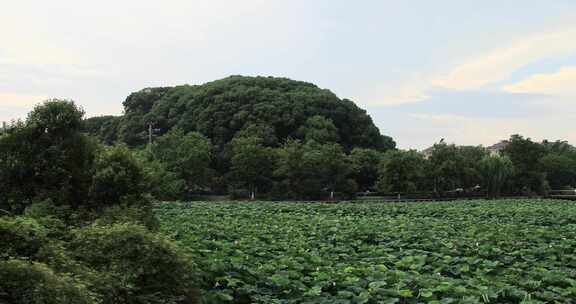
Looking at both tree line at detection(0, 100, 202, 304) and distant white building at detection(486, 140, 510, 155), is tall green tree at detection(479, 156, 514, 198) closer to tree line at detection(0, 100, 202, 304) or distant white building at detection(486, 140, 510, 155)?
distant white building at detection(486, 140, 510, 155)

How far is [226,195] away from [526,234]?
33.2 metres

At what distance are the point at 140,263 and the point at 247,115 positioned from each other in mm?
48170

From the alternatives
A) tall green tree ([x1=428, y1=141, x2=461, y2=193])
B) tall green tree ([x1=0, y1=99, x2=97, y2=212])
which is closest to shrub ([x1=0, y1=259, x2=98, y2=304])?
tall green tree ([x1=0, y1=99, x2=97, y2=212])

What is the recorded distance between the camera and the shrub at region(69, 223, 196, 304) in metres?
5.16

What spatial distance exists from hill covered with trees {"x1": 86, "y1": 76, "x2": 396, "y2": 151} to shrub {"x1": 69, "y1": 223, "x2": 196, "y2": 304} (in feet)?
142

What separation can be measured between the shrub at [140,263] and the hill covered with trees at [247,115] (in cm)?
4336

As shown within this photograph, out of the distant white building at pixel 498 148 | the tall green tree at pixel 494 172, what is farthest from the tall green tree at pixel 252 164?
the distant white building at pixel 498 148

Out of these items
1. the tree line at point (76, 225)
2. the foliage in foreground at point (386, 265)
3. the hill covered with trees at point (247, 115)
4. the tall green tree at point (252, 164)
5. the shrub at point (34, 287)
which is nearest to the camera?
the shrub at point (34, 287)

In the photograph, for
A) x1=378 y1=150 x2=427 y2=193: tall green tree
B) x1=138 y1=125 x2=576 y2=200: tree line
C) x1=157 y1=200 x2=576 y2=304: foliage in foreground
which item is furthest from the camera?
x1=378 y1=150 x2=427 y2=193: tall green tree

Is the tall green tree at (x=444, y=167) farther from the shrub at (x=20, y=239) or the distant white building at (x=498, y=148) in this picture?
the shrub at (x=20, y=239)

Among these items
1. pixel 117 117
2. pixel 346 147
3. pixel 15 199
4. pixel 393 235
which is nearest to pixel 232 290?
pixel 15 199

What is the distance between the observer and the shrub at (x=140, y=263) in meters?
5.16

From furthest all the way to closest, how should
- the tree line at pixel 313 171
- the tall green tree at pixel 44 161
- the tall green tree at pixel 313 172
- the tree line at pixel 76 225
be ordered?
1. the tall green tree at pixel 313 172
2. the tree line at pixel 313 171
3. the tall green tree at pixel 44 161
4. the tree line at pixel 76 225

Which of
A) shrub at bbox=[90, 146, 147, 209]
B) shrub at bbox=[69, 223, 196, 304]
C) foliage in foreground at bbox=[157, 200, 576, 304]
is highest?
shrub at bbox=[90, 146, 147, 209]
